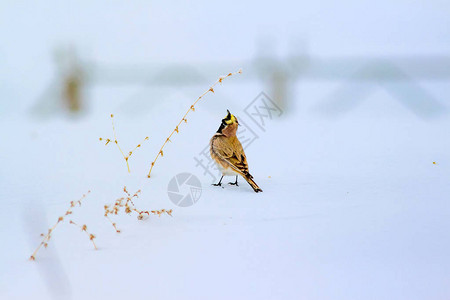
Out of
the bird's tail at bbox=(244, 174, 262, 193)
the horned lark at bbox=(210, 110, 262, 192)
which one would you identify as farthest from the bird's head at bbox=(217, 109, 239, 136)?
the bird's tail at bbox=(244, 174, 262, 193)

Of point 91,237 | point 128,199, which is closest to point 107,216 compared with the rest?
point 128,199

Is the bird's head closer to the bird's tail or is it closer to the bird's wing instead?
the bird's wing

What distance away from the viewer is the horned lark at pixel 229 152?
3.73m

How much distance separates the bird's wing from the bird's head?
0.05 meters

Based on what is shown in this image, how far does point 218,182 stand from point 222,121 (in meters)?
0.45

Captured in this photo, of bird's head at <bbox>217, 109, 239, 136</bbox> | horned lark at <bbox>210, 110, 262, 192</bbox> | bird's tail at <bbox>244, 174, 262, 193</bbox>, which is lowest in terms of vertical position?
bird's tail at <bbox>244, 174, 262, 193</bbox>

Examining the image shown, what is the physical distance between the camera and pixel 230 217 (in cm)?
318

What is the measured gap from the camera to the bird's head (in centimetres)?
391

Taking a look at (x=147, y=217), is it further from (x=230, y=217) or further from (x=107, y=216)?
(x=230, y=217)

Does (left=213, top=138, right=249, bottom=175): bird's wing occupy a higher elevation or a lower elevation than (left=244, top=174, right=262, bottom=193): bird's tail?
higher

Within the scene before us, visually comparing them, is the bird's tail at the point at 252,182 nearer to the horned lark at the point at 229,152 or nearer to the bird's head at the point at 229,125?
the horned lark at the point at 229,152

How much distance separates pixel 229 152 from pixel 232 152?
0.02 metres

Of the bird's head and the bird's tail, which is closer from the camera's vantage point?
the bird's tail

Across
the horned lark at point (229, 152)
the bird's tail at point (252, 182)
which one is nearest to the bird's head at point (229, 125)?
the horned lark at point (229, 152)
